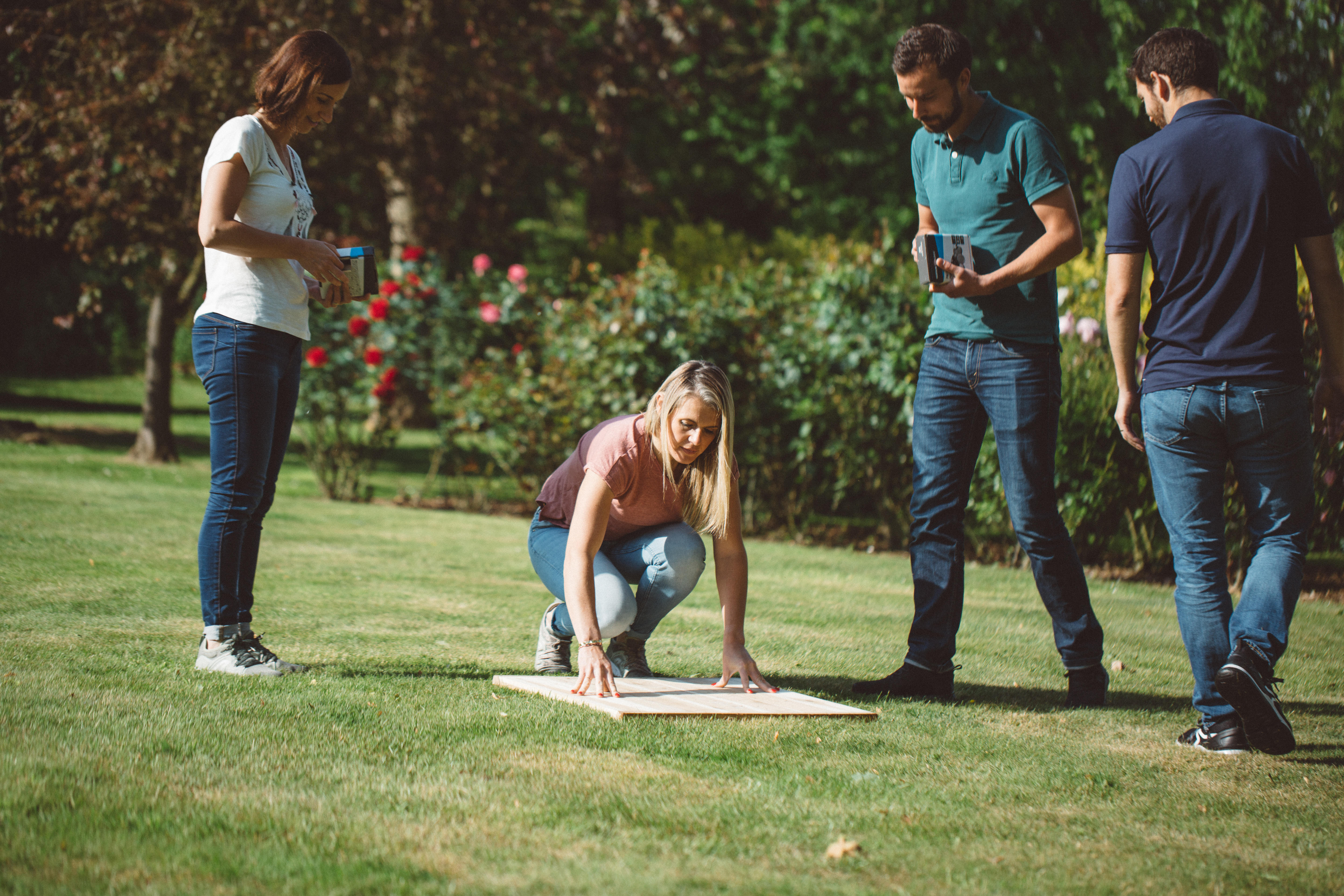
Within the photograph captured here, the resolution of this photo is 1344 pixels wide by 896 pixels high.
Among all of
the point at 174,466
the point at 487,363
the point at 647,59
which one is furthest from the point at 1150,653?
the point at 647,59

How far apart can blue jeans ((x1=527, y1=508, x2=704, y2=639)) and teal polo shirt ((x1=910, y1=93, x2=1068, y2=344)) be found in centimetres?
118

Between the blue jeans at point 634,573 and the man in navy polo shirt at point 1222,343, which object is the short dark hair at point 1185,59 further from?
the blue jeans at point 634,573

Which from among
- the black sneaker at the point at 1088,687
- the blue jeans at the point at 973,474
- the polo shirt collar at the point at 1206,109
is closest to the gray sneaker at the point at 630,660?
the blue jeans at the point at 973,474

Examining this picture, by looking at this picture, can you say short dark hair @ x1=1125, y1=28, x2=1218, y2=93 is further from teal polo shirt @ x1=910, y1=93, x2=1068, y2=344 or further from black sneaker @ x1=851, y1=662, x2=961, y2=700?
black sneaker @ x1=851, y1=662, x2=961, y2=700

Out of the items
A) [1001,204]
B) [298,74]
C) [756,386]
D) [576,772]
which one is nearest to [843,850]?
[576,772]

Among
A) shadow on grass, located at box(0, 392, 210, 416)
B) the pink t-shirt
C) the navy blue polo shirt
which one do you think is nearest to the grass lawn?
the pink t-shirt

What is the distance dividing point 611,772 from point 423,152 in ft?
38.3

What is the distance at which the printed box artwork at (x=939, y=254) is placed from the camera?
3.79 m

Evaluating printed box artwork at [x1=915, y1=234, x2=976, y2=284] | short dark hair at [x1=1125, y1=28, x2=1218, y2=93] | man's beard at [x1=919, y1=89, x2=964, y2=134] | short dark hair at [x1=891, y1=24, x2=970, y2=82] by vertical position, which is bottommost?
Answer: printed box artwork at [x1=915, y1=234, x2=976, y2=284]

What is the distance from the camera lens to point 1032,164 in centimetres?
381

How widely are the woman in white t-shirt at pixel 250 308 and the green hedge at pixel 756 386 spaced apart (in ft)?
16.4

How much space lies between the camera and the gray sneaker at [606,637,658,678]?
416cm

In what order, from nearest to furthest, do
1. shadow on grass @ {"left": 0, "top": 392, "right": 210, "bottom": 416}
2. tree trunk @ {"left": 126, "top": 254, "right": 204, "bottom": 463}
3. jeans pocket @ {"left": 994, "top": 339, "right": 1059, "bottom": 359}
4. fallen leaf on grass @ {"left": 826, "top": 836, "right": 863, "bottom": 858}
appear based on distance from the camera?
1. fallen leaf on grass @ {"left": 826, "top": 836, "right": 863, "bottom": 858}
2. jeans pocket @ {"left": 994, "top": 339, "right": 1059, "bottom": 359}
3. tree trunk @ {"left": 126, "top": 254, "right": 204, "bottom": 463}
4. shadow on grass @ {"left": 0, "top": 392, "right": 210, "bottom": 416}

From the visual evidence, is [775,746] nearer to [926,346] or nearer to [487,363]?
[926,346]
